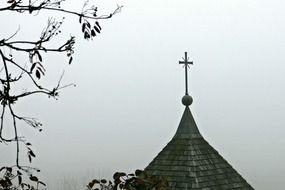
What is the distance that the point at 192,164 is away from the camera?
8.36 meters

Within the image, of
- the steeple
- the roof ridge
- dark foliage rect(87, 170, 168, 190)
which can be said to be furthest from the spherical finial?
dark foliage rect(87, 170, 168, 190)

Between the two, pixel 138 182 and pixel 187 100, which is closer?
pixel 138 182

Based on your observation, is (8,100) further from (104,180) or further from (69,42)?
(104,180)

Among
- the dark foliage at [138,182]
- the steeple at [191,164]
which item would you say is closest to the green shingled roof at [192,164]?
the steeple at [191,164]

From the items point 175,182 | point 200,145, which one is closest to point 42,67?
point 175,182

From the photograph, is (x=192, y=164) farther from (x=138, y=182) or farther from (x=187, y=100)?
(x=138, y=182)

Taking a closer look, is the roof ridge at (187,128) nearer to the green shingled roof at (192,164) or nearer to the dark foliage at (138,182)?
the green shingled roof at (192,164)

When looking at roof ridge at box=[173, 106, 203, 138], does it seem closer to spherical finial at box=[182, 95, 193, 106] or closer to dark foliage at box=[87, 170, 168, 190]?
spherical finial at box=[182, 95, 193, 106]

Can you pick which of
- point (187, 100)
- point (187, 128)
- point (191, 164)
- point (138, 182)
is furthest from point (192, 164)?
point (138, 182)

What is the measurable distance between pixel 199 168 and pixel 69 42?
5.29 metres

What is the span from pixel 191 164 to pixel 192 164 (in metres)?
0.02

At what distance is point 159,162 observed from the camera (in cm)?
895

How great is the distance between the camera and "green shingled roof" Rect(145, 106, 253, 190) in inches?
322

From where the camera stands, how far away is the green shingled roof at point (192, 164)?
8.19 metres
